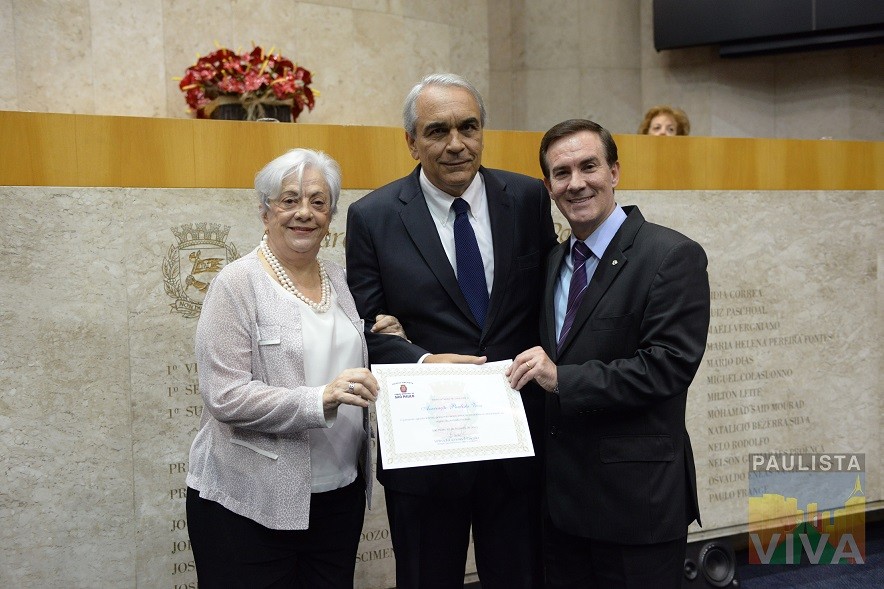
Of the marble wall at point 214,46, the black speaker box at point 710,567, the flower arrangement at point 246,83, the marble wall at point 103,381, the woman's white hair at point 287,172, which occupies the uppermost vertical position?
the marble wall at point 214,46

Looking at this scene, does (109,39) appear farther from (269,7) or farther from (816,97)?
(816,97)

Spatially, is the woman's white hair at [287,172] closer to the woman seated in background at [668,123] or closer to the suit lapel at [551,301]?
the suit lapel at [551,301]

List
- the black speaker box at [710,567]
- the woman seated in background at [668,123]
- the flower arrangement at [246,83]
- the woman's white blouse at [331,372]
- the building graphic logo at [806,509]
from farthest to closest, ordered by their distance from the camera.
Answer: the woman seated in background at [668,123] → the flower arrangement at [246,83] → the building graphic logo at [806,509] → the black speaker box at [710,567] → the woman's white blouse at [331,372]

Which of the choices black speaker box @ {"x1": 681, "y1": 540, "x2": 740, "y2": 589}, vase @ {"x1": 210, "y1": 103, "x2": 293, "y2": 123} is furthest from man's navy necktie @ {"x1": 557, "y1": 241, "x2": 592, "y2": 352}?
vase @ {"x1": 210, "y1": 103, "x2": 293, "y2": 123}

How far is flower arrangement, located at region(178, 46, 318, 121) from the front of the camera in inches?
190

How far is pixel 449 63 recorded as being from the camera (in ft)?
22.5

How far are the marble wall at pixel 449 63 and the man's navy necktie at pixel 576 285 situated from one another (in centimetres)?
429

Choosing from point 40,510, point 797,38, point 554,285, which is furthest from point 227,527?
point 797,38

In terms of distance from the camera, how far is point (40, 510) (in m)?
3.09

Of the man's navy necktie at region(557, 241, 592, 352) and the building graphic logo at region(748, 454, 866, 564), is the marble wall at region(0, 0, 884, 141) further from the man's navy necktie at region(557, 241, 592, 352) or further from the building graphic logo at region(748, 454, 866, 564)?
the man's navy necktie at region(557, 241, 592, 352)

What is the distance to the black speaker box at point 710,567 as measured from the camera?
12.3ft

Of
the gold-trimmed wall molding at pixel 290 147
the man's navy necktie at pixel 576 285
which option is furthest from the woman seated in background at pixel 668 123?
the man's navy necktie at pixel 576 285

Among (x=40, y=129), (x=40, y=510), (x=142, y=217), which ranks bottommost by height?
(x=40, y=510)

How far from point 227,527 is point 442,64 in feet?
17.4
